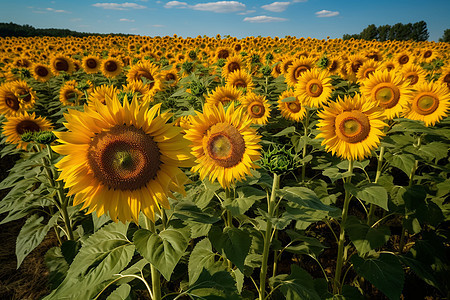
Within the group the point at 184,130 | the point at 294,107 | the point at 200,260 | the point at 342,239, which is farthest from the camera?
the point at 294,107

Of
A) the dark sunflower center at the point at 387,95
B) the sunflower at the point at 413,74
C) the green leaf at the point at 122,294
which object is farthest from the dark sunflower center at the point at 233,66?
the green leaf at the point at 122,294

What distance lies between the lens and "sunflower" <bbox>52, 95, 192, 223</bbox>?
1345mm

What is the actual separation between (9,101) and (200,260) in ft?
17.5

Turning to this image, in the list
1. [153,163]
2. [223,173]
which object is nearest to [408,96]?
Result: [223,173]

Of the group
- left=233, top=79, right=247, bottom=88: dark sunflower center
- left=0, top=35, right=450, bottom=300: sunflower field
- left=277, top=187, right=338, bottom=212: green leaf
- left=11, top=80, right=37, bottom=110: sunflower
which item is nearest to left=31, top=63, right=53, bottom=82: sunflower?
left=11, top=80, right=37, bottom=110: sunflower

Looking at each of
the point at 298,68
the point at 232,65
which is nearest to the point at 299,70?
the point at 298,68

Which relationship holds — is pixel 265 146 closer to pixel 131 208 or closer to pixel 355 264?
pixel 355 264

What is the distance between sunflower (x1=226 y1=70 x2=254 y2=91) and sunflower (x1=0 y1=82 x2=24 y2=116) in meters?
4.22

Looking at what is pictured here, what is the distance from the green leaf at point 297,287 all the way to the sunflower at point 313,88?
9.89ft

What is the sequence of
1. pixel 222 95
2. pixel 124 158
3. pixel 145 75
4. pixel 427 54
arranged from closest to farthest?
pixel 124 158 → pixel 222 95 → pixel 145 75 → pixel 427 54

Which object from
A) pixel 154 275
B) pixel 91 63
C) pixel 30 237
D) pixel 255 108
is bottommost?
pixel 30 237

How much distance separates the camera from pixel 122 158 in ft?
4.50

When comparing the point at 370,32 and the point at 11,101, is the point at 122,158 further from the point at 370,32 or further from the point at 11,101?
the point at 370,32

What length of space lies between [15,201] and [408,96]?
191 inches
